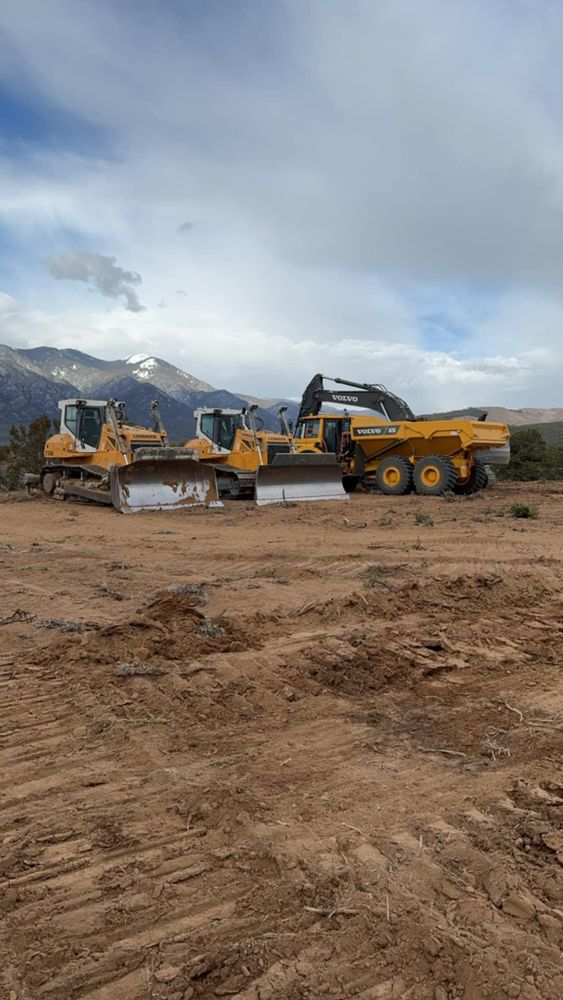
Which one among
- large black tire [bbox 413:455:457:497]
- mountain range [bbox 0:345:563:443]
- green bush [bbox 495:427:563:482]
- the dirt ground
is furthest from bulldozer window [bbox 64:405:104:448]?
mountain range [bbox 0:345:563:443]

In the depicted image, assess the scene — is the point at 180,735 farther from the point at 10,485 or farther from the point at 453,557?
the point at 10,485

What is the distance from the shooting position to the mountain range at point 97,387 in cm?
9362

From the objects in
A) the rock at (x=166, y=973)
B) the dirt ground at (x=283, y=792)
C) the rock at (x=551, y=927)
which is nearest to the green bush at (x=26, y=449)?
the dirt ground at (x=283, y=792)

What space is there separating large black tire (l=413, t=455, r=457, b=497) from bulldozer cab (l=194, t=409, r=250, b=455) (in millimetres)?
5204

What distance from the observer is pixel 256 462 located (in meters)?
17.9

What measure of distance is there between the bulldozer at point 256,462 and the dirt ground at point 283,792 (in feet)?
30.0

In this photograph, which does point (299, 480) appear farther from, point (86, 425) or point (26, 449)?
point (26, 449)

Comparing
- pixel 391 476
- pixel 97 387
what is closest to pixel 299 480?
pixel 391 476

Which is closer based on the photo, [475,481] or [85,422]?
[85,422]

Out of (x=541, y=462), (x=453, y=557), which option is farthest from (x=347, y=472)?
(x=541, y=462)

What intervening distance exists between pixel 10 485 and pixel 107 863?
85.1 feet

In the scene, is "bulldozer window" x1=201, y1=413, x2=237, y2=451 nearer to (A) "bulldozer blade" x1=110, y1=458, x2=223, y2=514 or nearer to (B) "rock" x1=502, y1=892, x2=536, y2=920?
(A) "bulldozer blade" x1=110, y1=458, x2=223, y2=514

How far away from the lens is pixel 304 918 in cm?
223

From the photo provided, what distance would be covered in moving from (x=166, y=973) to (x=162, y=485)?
530 inches
